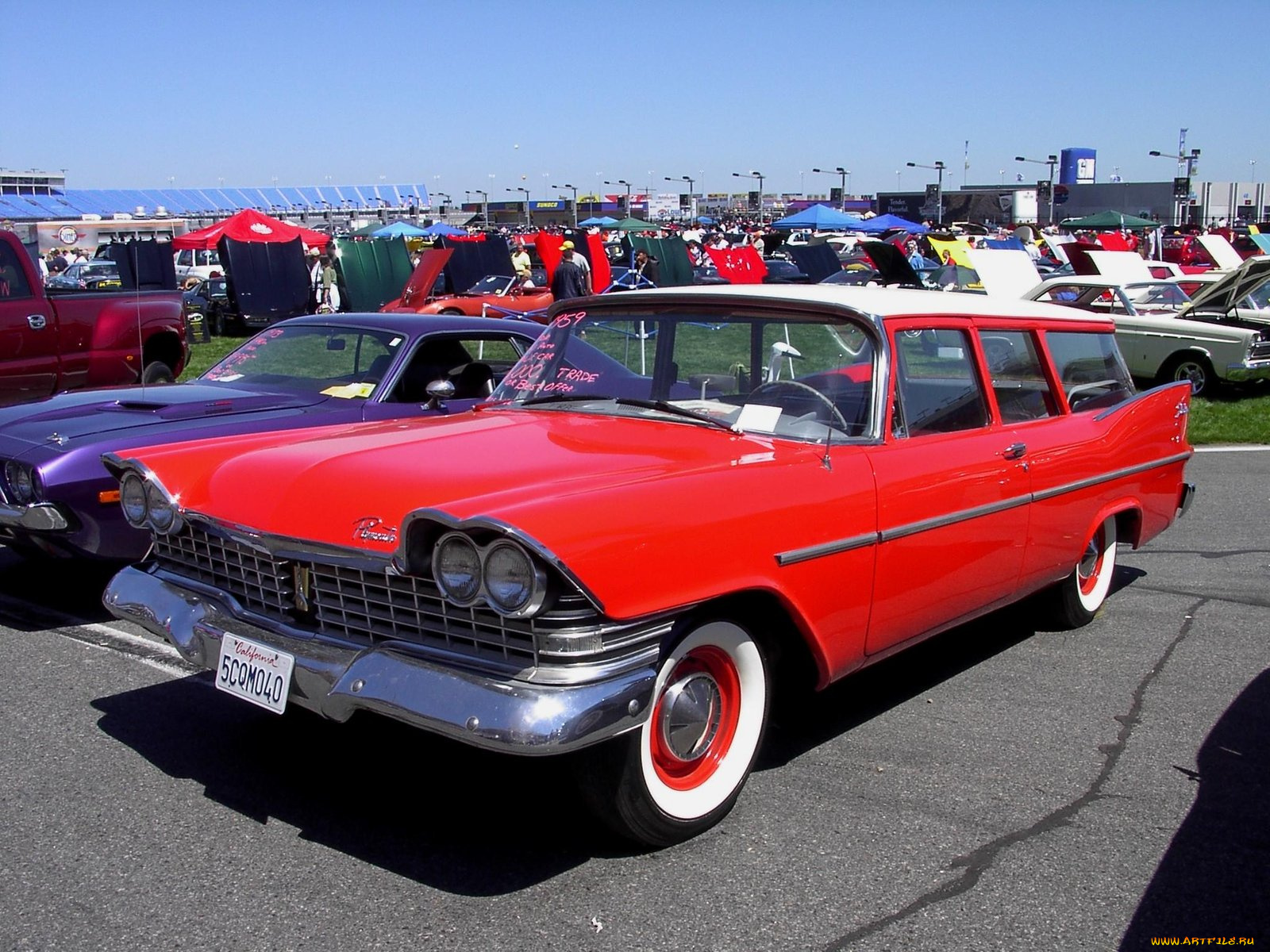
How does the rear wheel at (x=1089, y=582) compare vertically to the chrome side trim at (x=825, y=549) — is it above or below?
below

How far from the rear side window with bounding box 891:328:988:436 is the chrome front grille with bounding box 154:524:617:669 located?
166 centimetres

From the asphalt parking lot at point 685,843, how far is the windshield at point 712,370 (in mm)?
1134

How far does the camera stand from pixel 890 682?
484cm

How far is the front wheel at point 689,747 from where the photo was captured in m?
3.20

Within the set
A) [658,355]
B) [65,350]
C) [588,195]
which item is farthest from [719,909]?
[588,195]

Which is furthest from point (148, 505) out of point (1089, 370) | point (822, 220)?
point (822, 220)

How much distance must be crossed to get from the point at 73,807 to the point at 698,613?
75.7 inches

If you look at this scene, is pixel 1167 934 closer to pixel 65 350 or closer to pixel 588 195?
pixel 65 350

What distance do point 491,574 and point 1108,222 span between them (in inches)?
2304

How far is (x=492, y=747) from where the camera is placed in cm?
287

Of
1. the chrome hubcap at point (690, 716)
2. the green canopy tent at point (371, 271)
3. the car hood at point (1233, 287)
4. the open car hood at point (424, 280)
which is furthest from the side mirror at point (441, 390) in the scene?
the green canopy tent at point (371, 271)

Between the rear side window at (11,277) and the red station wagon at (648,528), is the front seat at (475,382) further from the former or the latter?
the rear side window at (11,277)

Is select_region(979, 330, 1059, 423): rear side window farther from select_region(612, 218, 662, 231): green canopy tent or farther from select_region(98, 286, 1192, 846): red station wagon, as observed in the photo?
select_region(612, 218, 662, 231): green canopy tent

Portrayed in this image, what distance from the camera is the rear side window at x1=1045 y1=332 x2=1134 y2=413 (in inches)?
206
